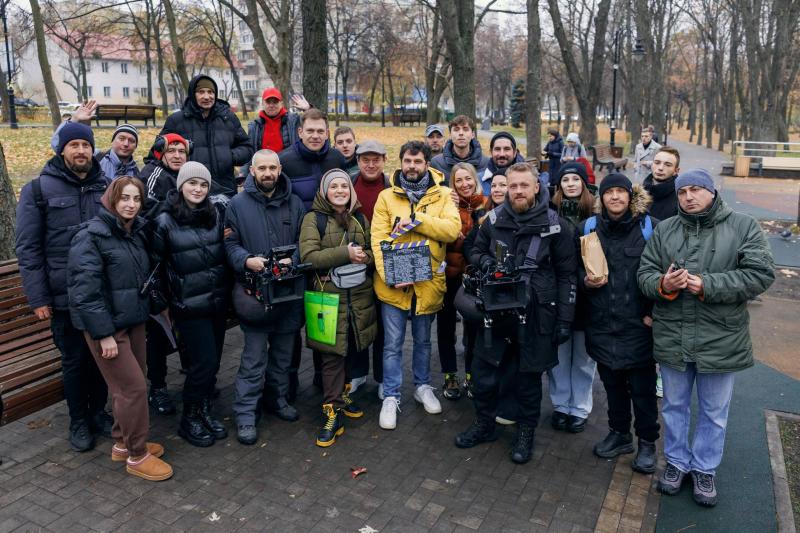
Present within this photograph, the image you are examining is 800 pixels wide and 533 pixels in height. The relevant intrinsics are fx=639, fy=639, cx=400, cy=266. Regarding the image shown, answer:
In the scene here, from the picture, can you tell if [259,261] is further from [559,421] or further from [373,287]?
[559,421]

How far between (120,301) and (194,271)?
1.86 feet

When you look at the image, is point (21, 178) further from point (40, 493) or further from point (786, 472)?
point (786, 472)

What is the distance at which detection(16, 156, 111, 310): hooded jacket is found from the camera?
4410 millimetres

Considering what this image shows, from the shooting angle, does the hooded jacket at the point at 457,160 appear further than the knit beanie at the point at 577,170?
Yes

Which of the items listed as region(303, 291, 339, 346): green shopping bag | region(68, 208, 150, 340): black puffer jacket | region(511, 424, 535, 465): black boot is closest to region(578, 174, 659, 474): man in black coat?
region(511, 424, 535, 465): black boot

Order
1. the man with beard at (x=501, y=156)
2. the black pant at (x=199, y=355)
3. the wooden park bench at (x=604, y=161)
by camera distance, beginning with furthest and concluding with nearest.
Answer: the wooden park bench at (x=604, y=161) → the man with beard at (x=501, y=156) → the black pant at (x=199, y=355)

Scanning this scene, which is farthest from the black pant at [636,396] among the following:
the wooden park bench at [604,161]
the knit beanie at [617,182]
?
the wooden park bench at [604,161]

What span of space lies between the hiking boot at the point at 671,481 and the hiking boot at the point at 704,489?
0.08m

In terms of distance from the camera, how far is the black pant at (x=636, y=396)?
4371mm

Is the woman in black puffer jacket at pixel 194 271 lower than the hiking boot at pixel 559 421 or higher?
higher

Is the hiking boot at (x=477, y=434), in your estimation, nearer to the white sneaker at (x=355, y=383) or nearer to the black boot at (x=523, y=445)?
the black boot at (x=523, y=445)

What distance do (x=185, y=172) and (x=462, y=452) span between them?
2.84 m

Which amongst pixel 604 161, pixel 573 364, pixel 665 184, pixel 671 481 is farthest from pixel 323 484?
pixel 604 161

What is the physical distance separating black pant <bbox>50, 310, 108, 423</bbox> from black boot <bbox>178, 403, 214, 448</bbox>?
707 mm
